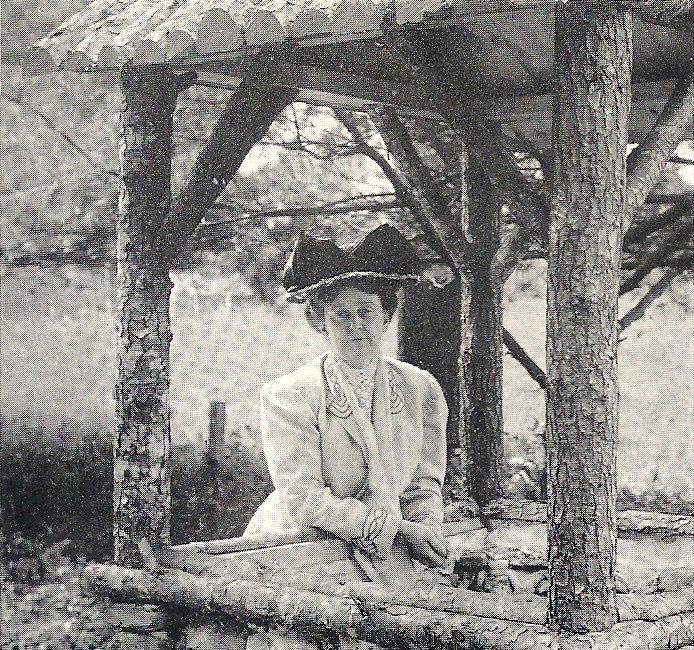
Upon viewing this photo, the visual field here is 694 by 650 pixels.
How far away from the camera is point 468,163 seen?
5582mm

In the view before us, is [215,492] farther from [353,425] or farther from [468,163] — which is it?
[468,163]

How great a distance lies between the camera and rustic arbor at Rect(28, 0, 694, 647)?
137 inches

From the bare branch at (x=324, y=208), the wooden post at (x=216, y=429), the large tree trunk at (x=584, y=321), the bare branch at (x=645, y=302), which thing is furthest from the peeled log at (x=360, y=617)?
the bare branch at (x=645, y=302)

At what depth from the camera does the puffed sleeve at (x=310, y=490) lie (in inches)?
161

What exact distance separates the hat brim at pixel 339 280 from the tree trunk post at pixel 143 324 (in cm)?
59

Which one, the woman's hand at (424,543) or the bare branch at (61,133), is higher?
the bare branch at (61,133)

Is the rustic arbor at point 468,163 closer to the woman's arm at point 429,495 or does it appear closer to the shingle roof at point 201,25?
the shingle roof at point 201,25

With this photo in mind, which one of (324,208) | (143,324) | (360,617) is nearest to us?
(360,617)

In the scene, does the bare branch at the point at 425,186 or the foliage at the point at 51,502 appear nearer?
the foliage at the point at 51,502

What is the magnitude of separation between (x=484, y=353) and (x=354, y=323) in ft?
4.86

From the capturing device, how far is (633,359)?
675 centimetres

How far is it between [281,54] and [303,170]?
1123 mm

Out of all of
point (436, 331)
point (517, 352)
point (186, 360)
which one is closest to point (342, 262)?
point (436, 331)

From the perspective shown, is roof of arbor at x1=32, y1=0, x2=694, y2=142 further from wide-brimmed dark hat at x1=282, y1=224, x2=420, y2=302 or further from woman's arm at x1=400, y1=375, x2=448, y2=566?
woman's arm at x1=400, y1=375, x2=448, y2=566
